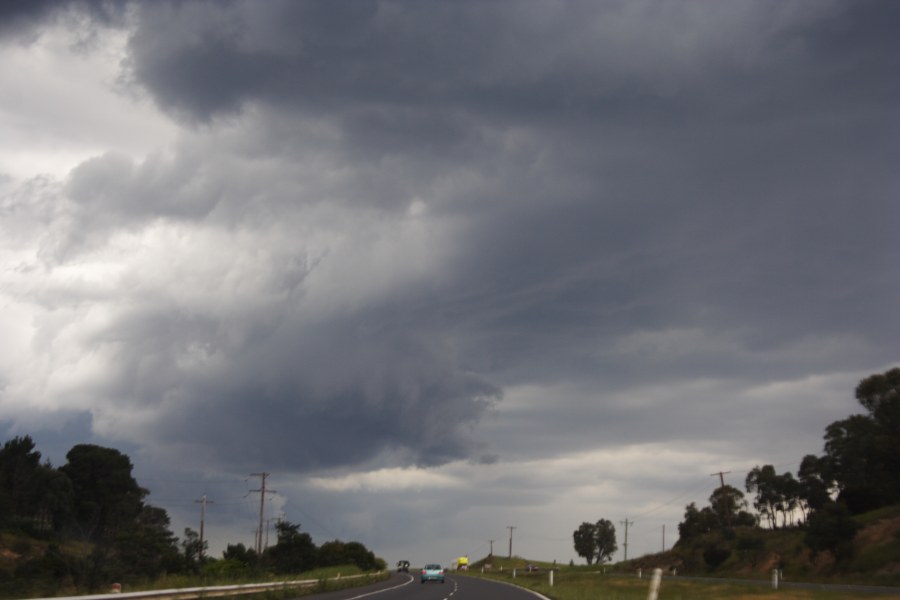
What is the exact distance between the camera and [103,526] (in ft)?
441

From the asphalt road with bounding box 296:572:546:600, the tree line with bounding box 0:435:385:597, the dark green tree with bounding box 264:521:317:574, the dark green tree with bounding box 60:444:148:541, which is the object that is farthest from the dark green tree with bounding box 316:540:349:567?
the asphalt road with bounding box 296:572:546:600

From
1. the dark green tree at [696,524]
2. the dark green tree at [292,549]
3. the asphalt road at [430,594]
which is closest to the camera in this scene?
the asphalt road at [430,594]

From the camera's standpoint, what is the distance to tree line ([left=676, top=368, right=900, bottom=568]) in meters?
93.1

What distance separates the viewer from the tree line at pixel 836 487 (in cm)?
9306

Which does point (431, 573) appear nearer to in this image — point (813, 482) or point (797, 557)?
point (797, 557)

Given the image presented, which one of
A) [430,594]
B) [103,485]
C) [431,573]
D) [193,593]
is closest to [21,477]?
[103,485]

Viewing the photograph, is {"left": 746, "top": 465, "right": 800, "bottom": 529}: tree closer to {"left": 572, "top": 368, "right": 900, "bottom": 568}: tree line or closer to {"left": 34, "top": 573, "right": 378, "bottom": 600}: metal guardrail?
{"left": 572, "top": 368, "right": 900, "bottom": 568}: tree line

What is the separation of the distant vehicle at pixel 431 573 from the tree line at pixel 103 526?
47.9 feet

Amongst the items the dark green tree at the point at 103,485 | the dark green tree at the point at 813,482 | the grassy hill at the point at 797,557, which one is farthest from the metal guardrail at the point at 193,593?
the dark green tree at the point at 813,482

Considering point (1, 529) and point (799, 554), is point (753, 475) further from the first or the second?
point (1, 529)

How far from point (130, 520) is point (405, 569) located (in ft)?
156

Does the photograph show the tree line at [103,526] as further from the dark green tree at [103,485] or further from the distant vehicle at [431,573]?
the distant vehicle at [431,573]

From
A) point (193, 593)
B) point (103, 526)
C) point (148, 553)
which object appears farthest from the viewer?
point (103, 526)

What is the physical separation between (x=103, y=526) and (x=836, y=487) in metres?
126
